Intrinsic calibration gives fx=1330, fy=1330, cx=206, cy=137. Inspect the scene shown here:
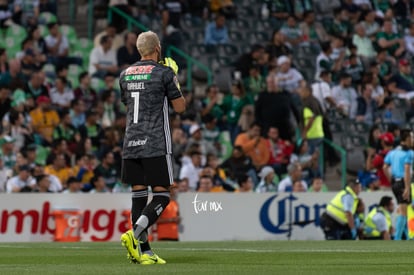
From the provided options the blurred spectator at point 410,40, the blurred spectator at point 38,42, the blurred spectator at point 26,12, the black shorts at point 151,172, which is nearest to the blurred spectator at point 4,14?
the blurred spectator at point 26,12

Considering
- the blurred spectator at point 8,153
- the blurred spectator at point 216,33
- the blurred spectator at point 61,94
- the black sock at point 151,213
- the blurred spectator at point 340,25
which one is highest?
the blurred spectator at point 340,25

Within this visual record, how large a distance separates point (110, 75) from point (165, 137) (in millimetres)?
14437

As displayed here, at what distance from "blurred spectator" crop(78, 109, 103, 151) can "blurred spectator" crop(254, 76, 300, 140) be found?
3.34 metres

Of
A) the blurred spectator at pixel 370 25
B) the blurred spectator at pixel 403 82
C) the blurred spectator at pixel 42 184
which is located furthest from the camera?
the blurred spectator at pixel 370 25

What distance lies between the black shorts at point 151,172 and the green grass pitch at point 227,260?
78 cm

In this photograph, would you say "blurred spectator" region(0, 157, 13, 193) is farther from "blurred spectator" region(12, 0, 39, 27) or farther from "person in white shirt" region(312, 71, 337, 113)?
"person in white shirt" region(312, 71, 337, 113)

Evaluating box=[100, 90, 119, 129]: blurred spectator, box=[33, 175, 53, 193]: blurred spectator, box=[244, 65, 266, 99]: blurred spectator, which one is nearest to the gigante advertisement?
box=[33, 175, 53, 193]: blurred spectator

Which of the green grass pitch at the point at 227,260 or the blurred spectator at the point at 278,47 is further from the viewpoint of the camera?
the blurred spectator at the point at 278,47

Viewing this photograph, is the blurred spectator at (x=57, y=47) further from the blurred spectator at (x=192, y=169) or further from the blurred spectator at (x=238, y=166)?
the blurred spectator at (x=238, y=166)

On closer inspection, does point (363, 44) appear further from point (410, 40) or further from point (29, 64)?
point (29, 64)

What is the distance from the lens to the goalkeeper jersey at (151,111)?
12.7m

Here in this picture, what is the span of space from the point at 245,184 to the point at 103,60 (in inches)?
205

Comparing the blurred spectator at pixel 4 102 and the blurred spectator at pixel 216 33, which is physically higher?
the blurred spectator at pixel 216 33

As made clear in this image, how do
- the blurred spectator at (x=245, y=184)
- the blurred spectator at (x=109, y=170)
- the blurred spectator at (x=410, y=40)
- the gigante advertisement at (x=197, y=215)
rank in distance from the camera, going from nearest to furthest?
the gigante advertisement at (x=197, y=215) < the blurred spectator at (x=109, y=170) < the blurred spectator at (x=245, y=184) < the blurred spectator at (x=410, y=40)
